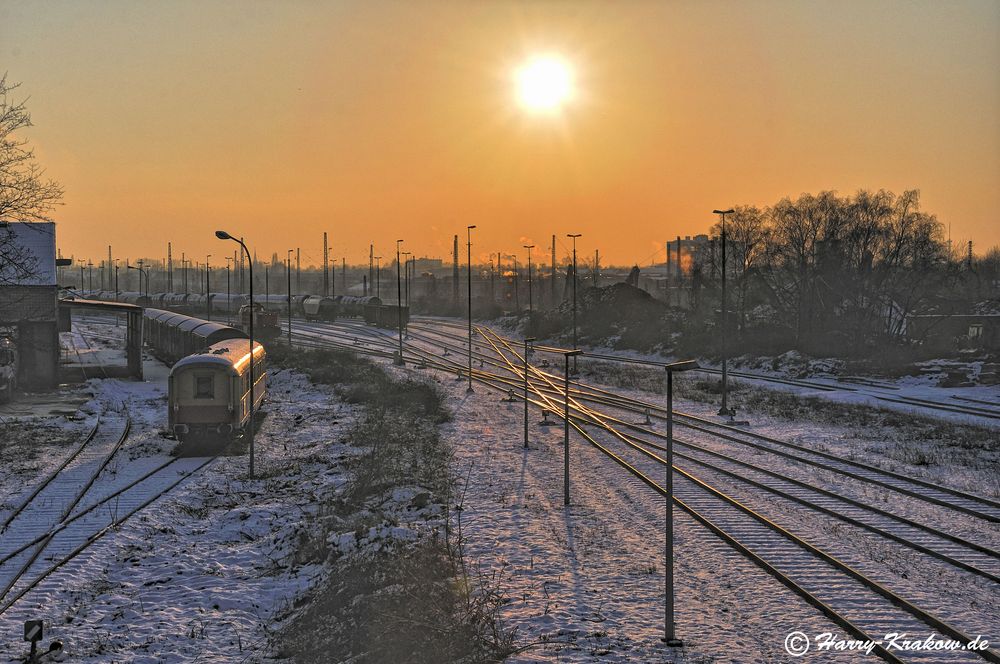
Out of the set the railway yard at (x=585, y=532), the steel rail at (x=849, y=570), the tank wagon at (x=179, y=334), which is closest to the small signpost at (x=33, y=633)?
the railway yard at (x=585, y=532)

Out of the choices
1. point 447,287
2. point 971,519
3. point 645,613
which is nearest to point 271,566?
point 645,613

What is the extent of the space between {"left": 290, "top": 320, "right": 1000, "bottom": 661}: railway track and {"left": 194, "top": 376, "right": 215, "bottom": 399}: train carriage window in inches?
564

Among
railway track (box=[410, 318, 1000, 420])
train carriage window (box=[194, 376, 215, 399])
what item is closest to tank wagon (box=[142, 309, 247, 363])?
train carriage window (box=[194, 376, 215, 399])

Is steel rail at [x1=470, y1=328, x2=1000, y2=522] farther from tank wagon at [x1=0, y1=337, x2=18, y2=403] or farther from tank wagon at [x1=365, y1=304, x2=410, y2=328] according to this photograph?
tank wagon at [x1=365, y1=304, x2=410, y2=328]

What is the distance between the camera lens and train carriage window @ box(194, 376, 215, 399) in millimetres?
28609

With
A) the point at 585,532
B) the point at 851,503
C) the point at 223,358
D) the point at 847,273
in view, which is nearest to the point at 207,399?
the point at 223,358

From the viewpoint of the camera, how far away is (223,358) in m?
29.2

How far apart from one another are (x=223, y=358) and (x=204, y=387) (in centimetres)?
131

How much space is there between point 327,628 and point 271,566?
4.58m

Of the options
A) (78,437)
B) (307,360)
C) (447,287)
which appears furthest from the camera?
(447,287)

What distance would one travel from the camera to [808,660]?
38.5 ft

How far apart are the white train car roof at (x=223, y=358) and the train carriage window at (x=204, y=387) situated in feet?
1.76

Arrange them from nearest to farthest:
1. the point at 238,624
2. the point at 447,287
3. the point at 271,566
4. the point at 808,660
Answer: the point at 808,660
the point at 238,624
the point at 271,566
the point at 447,287

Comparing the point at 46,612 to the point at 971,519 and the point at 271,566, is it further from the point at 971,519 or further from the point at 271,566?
the point at 971,519
